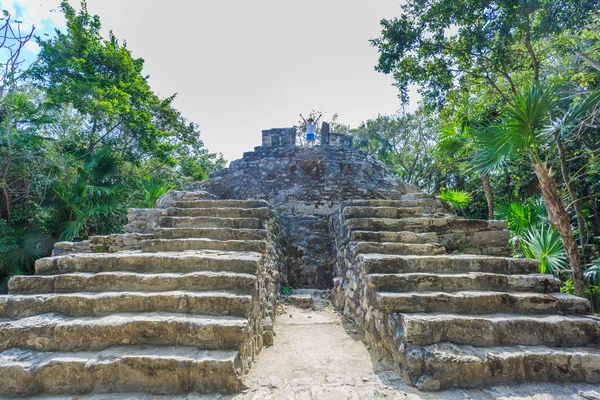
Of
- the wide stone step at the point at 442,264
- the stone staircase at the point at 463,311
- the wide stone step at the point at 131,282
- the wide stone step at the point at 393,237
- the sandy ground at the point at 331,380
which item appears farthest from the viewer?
the wide stone step at the point at 393,237

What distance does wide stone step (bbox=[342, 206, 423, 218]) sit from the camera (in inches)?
162

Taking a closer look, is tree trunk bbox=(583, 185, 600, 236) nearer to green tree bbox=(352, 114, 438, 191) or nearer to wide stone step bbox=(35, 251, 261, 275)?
wide stone step bbox=(35, 251, 261, 275)

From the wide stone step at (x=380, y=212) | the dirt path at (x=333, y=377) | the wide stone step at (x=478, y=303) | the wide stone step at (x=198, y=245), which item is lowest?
the dirt path at (x=333, y=377)

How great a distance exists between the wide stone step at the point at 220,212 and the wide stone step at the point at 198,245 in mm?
779

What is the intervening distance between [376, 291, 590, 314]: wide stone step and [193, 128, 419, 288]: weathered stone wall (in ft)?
10.4

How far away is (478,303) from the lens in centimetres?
245

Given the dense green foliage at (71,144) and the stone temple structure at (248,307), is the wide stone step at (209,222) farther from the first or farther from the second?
the dense green foliage at (71,144)

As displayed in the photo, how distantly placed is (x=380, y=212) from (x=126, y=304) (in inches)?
139

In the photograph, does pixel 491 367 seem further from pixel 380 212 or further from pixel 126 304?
pixel 126 304

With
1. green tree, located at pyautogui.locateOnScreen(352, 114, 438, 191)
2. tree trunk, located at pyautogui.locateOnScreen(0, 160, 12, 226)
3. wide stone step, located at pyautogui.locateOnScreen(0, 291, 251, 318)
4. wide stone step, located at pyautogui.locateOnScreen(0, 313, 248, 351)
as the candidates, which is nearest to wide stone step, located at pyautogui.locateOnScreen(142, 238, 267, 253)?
wide stone step, located at pyautogui.locateOnScreen(0, 291, 251, 318)

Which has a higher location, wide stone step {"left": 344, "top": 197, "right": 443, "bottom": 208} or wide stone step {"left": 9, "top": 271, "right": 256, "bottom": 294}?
wide stone step {"left": 344, "top": 197, "right": 443, "bottom": 208}

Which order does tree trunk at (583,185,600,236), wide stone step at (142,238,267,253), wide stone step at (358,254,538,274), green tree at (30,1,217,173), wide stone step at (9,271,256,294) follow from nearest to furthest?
wide stone step at (9,271,256,294) < wide stone step at (358,254,538,274) < wide stone step at (142,238,267,253) < tree trunk at (583,185,600,236) < green tree at (30,1,217,173)

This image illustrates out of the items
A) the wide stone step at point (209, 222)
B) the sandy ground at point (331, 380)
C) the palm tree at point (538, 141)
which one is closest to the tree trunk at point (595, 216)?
the palm tree at point (538, 141)

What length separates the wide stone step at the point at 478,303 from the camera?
241 cm
